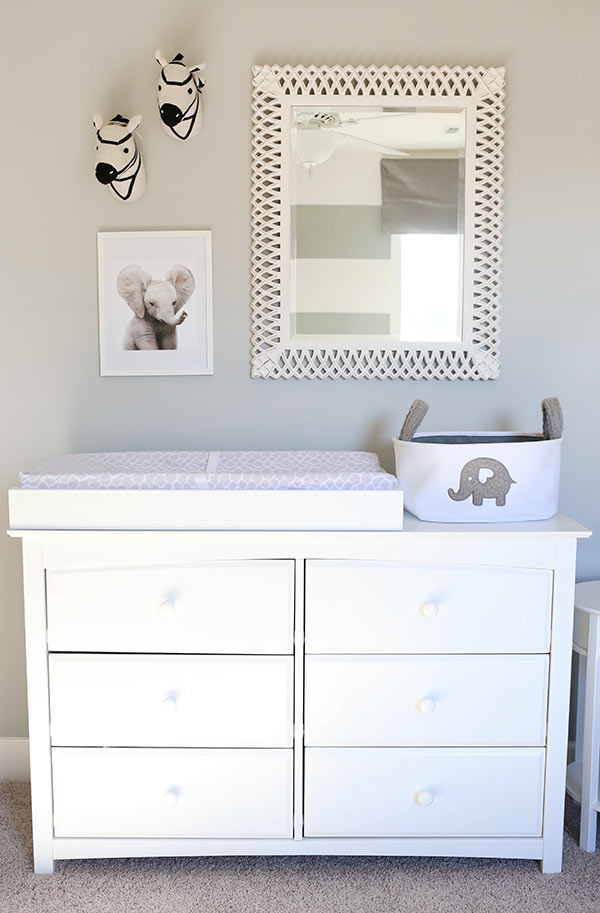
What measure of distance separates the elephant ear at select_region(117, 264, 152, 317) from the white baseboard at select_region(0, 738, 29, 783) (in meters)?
1.30

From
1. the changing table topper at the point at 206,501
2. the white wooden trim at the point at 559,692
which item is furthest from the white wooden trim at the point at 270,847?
the changing table topper at the point at 206,501

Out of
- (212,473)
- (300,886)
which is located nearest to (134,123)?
(212,473)

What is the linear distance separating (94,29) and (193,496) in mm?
1319

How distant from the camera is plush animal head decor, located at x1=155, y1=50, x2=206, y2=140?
6.30 ft

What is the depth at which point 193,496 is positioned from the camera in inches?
65.9

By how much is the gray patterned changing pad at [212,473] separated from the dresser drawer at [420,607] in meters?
0.18

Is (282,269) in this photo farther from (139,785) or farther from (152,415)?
(139,785)

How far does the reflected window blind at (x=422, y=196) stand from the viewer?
2.07 m

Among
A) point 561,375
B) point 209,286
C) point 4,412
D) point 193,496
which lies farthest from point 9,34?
point 561,375

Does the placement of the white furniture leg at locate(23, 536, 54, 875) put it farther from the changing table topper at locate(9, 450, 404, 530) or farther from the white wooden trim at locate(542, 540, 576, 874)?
the white wooden trim at locate(542, 540, 576, 874)

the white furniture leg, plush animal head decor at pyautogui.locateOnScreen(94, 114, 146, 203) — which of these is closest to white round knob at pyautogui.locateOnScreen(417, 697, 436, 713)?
the white furniture leg

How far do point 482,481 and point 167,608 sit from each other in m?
0.76

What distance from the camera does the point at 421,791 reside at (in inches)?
68.3

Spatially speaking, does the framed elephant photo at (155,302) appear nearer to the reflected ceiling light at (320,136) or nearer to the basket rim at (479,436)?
the reflected ceiling light at (320,136)
